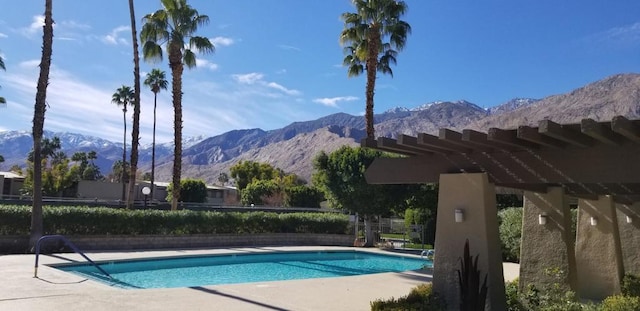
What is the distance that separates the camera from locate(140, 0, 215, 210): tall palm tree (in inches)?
931

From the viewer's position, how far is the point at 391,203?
78.6ft

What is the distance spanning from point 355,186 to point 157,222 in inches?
349

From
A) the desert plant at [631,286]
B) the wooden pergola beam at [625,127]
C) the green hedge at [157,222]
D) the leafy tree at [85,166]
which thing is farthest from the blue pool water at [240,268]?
the leafy tree at [85,166]

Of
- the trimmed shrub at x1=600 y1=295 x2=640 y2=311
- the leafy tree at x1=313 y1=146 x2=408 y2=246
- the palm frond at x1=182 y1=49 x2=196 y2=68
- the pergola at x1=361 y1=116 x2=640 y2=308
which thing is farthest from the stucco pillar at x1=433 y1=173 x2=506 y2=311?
the palm frond at x1=182 y1=49 x2=196 y2=68

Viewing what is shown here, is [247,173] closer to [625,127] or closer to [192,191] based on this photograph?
[192,191]

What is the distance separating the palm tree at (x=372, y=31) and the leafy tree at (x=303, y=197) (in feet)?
88.1

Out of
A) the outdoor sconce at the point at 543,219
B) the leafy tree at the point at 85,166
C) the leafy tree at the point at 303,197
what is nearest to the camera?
the outdoor sconce at the point at 543,219

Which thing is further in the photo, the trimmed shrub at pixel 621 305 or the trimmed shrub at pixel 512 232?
the trimmed shrub at pixel 512 232

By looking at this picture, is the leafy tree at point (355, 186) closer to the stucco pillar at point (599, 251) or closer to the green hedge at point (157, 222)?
the green hedge at point (157, 222)

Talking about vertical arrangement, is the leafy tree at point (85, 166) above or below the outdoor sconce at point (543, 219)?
above

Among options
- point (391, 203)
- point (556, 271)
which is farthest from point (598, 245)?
point (391, 203)

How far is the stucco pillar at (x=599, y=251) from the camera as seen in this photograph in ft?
34.0

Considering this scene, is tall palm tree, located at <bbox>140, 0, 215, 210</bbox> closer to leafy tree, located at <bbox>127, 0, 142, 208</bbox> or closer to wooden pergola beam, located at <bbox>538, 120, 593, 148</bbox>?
leafy tree, located at <bbox>127, 0, 142, 208</bbox>

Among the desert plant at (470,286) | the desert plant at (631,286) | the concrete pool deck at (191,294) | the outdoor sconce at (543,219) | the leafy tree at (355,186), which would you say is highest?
the leafy tree at (355,186)
